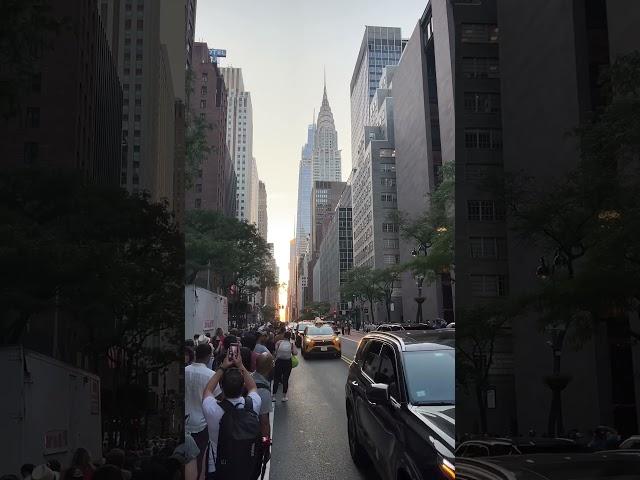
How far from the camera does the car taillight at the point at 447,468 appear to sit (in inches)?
63.6

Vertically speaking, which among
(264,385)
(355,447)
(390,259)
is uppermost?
(390,259)

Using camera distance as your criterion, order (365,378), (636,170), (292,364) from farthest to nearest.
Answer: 1. (292,364)
2. (365,378)
3. (636,170)

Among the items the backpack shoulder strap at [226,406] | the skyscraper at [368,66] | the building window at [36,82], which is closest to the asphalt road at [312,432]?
the backpack shoulder strap at [226,406]

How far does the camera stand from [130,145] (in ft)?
5.52

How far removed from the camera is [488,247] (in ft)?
5.30

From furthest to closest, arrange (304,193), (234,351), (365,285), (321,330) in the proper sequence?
(321,330) → (304,193) → (365,285) → (234,351)

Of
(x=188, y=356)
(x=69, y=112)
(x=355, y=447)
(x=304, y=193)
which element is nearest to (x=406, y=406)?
(x=355, y=447)

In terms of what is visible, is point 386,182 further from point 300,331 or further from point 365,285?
point 300,331

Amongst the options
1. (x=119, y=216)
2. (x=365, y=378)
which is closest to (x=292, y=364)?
(x=365, y=378)

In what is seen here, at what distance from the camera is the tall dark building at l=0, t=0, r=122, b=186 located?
4.48 ft

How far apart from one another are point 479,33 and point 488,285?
91 centimetres

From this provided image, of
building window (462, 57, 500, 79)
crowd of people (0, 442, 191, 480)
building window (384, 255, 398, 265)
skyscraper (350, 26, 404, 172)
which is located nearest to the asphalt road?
crowd of people (0, 442, 191, 480)

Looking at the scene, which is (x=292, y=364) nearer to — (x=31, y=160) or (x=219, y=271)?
(x=219, y=271)

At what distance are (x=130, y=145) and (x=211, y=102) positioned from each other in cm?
50
